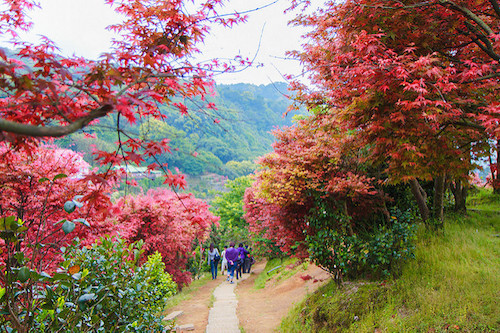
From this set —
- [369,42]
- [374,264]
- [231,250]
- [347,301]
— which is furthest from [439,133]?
[231,250]

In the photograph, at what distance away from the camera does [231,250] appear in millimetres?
11336

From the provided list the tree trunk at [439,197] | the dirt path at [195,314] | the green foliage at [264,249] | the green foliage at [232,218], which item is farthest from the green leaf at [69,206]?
the green foliage at [232,218]

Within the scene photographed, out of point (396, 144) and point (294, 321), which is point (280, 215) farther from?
point (396, 144)

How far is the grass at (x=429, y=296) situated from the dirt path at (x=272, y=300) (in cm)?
64

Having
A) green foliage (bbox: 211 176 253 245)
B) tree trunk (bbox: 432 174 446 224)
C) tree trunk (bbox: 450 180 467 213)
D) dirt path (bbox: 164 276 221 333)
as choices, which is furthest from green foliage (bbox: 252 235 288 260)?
tree trunk (bbox: 432 174 446 224)

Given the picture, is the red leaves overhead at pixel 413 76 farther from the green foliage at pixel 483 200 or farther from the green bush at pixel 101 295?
the green foliage at pixel 483 200

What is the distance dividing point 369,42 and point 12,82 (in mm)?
3775

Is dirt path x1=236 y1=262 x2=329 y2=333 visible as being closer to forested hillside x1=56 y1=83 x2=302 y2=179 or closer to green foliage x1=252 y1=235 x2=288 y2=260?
green foliage x1=252 y1=235 x2=288 y2=260

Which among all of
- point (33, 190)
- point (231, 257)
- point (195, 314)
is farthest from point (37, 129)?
point (231, 257)

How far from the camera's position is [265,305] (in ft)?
25.9

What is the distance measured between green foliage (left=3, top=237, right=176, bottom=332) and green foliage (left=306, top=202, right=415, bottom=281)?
130 inches

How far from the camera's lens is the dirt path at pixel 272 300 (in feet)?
20.8

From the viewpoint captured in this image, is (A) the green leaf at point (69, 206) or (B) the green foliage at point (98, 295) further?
(B) the green foliage at point (98, 295)

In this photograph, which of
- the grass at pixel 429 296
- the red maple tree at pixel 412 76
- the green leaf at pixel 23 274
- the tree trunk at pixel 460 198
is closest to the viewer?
the green leaf at pixel 23 274
